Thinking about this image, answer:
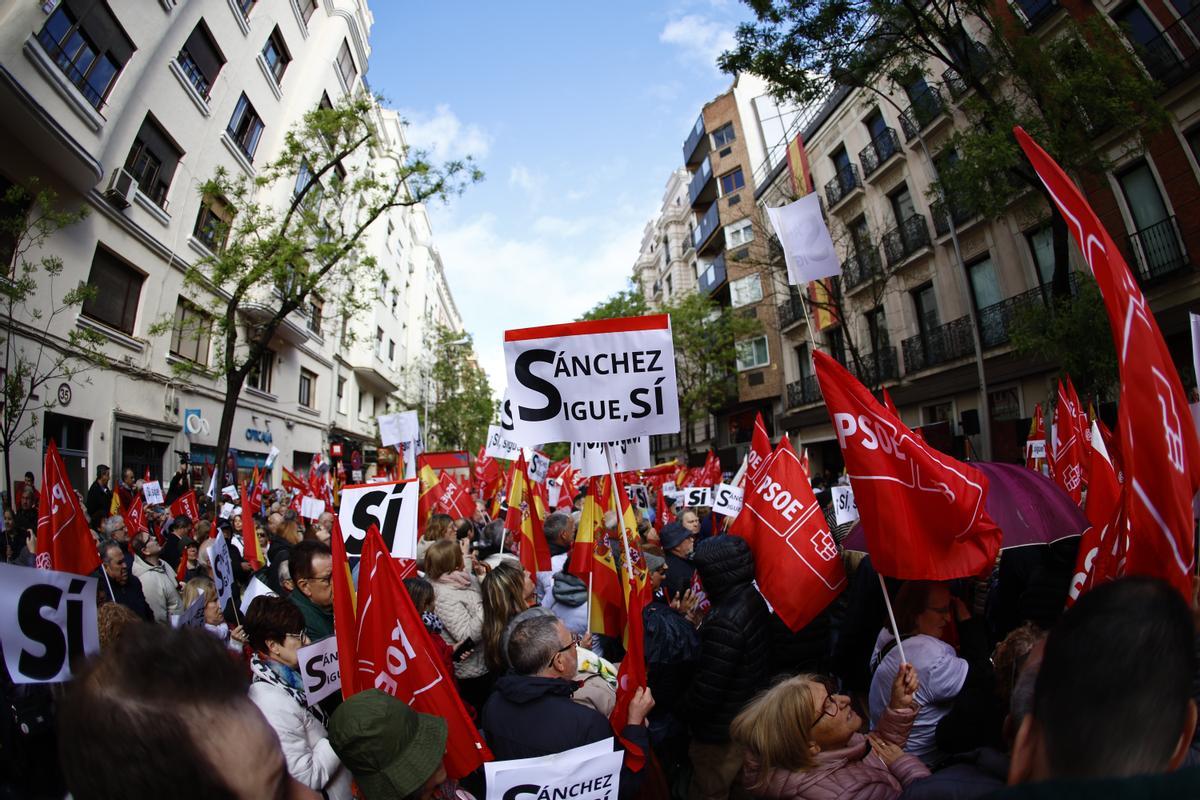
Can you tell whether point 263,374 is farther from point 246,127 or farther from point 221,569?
point 221,569

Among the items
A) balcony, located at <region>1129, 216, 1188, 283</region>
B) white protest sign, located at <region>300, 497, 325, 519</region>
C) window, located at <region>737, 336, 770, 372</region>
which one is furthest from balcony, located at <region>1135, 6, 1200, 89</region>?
window, located at <region>737, 336, 770, 372</region>

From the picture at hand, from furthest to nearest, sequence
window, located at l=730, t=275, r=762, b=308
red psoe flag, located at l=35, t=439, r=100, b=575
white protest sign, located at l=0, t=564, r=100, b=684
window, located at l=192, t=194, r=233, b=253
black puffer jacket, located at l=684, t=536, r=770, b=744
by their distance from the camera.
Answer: window, located at l=730, t=275, r=762, b=308 → window, located at l=192, t=194, r=233, b=253 → red psoe flag, located at l=35, t=439, r=100, b=575 → black puffer jacket, located at l=684, t=536, r=770, b=744 → white protest sign, located at l=0, t=564, r=100, b=684

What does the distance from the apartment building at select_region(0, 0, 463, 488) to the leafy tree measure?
0.28 metres

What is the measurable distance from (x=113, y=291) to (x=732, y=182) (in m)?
30.0

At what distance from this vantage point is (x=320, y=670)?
3.17 m

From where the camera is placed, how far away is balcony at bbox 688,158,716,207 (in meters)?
37.9

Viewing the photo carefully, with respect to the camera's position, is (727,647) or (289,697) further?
(727,647)

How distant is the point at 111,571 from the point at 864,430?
19.6 ft

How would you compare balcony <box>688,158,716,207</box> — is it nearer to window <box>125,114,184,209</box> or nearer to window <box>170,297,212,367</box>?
window <box>125,114,184,209</box>

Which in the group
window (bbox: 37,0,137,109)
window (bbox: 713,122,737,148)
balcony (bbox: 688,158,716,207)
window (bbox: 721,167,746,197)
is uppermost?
window (bbox: 713,122,737,148)

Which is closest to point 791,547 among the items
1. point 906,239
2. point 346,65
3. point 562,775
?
point 562,775

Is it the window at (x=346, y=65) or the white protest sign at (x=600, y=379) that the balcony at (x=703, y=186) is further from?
the white protest sign at (x=600, y=379)

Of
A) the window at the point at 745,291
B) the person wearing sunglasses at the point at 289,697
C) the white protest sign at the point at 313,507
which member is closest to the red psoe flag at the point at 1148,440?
the person wearing sunglasses at the point at 289,697

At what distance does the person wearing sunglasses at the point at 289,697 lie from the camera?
99.7 inches
